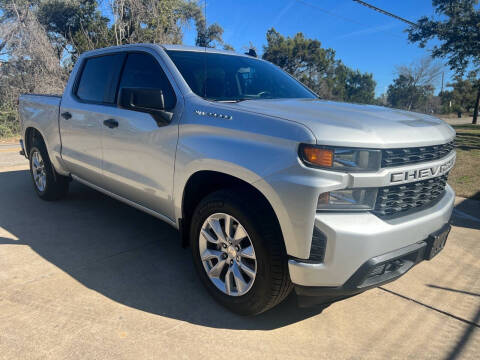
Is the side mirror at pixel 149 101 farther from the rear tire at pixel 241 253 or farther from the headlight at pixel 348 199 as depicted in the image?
the headlight at pixel 348 199

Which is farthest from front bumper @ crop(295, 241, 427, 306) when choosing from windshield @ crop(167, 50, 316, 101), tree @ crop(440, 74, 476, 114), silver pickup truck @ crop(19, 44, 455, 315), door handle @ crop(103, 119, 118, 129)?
tree @ crop(440, 74, 476, 114)

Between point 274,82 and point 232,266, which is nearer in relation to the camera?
point 232,266

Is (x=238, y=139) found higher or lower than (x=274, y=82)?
lower

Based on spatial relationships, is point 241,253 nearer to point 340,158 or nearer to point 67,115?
point 340,158

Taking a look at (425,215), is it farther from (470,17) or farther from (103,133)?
(470,17)

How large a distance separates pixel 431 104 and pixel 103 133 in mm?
74761

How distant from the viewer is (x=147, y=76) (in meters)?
3.39

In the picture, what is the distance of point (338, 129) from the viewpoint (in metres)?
2.15

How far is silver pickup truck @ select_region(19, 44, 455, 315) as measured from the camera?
2.11m

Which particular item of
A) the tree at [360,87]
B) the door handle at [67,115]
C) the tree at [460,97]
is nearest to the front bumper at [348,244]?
the door handle at [67,115]

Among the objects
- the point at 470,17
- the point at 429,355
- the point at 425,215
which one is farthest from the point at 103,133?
the point at 470,17

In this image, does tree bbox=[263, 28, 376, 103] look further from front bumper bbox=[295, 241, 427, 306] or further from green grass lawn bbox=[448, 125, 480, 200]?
front bumper bbox=[295, 241, 427, 306]

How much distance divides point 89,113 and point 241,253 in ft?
7.94

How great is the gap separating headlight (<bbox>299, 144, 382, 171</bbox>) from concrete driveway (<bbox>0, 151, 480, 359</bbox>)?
1168mm
